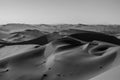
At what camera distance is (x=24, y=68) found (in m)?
1.17

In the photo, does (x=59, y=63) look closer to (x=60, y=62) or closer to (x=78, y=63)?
(x=60, y=62)

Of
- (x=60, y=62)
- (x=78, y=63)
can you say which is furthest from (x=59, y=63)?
(x=78, y=63)

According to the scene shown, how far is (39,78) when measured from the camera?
102 cm

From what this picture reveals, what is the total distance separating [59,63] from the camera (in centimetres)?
116

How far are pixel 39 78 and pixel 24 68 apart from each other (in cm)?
20

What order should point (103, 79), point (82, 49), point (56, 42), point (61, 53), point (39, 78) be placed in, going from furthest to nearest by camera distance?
1. point (56, 42)
2. point (82, 49)
3. point (61, 53)
4. point (39, 78)
5. point (103, 79)

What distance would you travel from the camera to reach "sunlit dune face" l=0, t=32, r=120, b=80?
105 centimetres

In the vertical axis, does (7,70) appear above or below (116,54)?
below

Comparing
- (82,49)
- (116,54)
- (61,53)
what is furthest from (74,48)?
(116,54)

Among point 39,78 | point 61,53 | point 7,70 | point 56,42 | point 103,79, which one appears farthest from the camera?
point 56,42

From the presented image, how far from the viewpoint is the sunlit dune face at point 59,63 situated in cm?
105

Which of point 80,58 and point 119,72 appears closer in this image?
point 119,72

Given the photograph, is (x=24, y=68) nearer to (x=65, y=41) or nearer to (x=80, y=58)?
(x=80, y=58)

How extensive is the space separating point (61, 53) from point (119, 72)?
50cm
